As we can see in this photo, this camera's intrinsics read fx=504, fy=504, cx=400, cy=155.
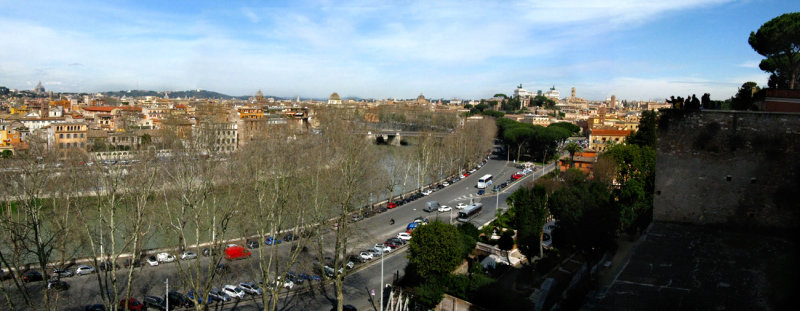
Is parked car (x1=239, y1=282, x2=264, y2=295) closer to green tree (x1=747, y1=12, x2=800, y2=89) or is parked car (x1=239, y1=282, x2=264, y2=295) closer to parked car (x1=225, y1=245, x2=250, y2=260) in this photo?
parked car (x1=225, y1=245, x2=250, y2=260)

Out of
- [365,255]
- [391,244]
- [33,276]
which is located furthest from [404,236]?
[33,276]

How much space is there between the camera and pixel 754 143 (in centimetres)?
637

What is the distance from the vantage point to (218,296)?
10758 millimetres

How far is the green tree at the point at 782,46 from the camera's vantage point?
13.3 meters

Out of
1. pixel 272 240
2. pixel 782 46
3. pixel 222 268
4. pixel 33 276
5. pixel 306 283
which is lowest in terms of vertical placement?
pixel 306 283

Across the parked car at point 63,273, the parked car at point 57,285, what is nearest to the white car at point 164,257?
the parked car at point 63,273

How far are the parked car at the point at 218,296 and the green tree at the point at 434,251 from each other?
413 cm

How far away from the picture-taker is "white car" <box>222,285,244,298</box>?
Answer: 11.0 metres

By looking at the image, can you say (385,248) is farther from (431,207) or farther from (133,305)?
(133,305)

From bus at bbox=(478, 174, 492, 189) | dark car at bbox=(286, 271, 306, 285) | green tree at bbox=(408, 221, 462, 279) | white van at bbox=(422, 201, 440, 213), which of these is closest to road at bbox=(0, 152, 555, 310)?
dark car at bbox=(286, 271, 306, 285)

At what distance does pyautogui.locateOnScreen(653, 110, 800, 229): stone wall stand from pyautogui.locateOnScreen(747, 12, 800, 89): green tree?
9160 mm

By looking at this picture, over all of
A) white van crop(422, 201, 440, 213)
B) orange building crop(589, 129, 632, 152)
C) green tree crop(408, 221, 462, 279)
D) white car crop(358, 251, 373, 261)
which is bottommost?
white car crop(358, 251, 373, 261)

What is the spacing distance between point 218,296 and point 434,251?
4737 millimetres

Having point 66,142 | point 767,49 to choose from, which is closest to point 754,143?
point 767,49
